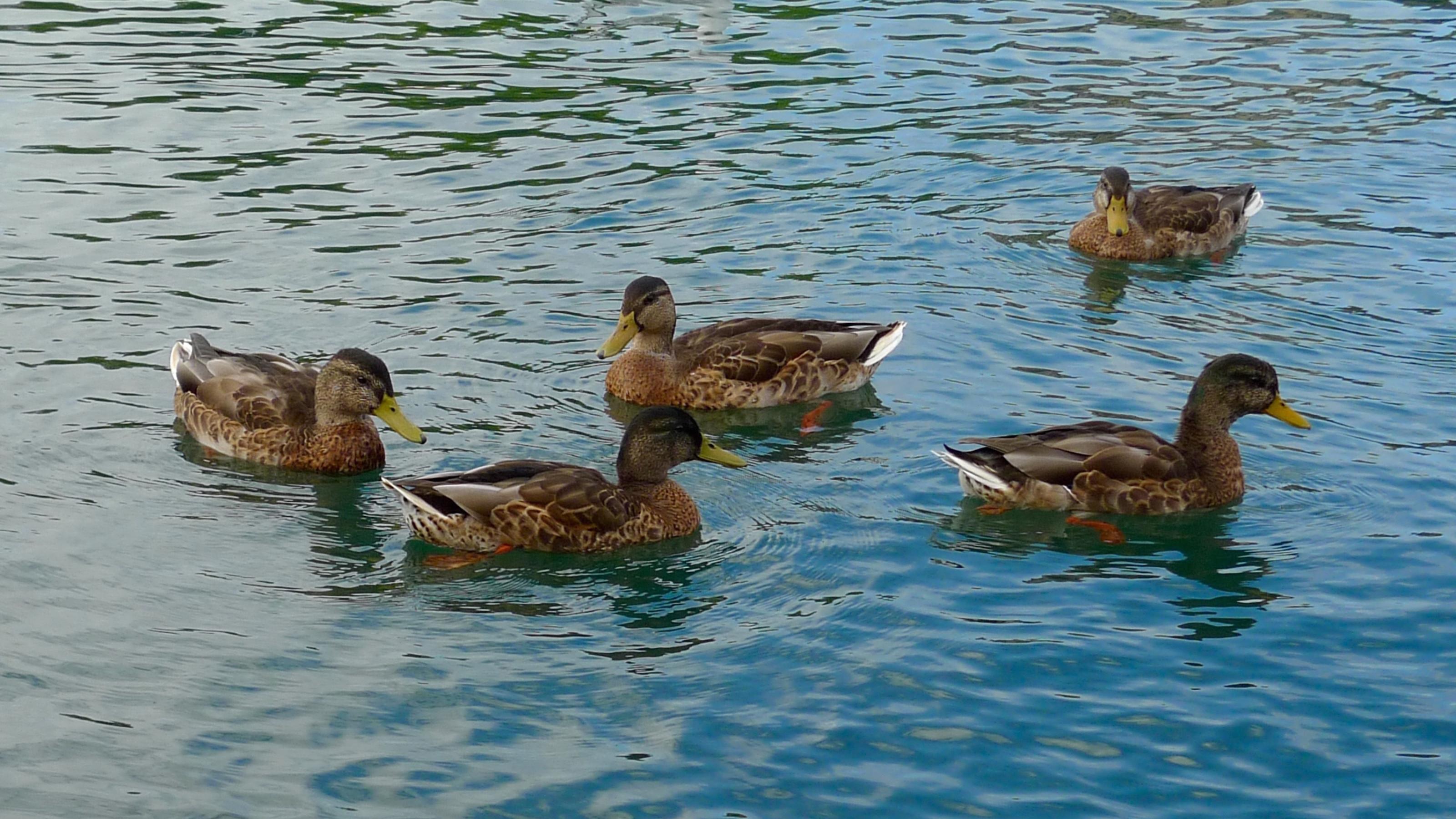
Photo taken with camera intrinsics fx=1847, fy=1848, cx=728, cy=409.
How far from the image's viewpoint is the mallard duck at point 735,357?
43.5 feet

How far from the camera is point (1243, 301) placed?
15.2 meters

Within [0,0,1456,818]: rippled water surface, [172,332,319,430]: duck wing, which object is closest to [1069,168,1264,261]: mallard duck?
Answer: [0,0,1456,818]: rippled water surface

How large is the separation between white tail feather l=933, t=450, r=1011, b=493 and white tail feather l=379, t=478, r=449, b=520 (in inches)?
118

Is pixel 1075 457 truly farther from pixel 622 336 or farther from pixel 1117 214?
pixel 1117 214

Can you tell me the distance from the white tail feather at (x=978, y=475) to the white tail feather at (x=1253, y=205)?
6.61m

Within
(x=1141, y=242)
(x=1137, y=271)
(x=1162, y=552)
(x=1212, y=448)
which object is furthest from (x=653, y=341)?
(x=1141, y=242)

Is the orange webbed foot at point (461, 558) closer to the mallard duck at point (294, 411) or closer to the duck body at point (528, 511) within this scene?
the duck body at point (528, 511)

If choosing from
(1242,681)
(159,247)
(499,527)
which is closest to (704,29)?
(159,247)

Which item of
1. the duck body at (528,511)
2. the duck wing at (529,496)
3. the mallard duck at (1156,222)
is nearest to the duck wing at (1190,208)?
the mallard duck at (1156,222)

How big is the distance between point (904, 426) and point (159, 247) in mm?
7097

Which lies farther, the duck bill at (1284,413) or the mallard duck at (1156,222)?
the mallard duck at (1156,222)

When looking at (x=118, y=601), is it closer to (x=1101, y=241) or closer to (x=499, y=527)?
(x=499, y=527)

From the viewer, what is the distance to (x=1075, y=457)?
11.1 m

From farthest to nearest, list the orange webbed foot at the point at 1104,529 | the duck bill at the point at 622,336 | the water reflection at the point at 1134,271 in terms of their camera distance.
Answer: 1. the water reflection at the point at 1134,271
2. the duck bill at the point at 622,336
3. the orange webbed foot at the point at 1104,529
